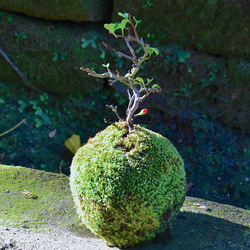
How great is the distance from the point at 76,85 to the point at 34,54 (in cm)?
74

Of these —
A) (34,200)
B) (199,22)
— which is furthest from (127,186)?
(199,22)

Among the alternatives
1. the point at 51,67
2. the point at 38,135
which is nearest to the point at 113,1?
the point at 51,67

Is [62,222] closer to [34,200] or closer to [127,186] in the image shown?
[34,200]

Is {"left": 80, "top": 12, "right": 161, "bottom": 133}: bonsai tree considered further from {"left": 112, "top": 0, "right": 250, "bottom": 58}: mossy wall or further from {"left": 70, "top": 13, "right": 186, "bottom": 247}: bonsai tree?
{"left": 112, "top": 0, "right": 250, "bottom": 58}: mossy wall

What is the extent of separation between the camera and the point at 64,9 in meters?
4.47

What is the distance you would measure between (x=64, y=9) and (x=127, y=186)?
3.22 meters

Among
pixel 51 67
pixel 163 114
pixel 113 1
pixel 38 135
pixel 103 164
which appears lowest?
pixel 38 135

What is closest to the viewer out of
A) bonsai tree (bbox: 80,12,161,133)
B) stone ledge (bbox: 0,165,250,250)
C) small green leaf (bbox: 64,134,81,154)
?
bonsai tree (bbox: 80,12,161,133)

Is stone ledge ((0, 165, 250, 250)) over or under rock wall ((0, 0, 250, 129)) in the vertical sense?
under

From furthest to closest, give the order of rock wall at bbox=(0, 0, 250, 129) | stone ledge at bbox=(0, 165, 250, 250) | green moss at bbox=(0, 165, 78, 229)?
rock wall at bbox=(0, 0, 250, 129) < green moss at bbox=(0, 165, 78, 229) < stone ledge at bbox=(0, 165, 250, 250)

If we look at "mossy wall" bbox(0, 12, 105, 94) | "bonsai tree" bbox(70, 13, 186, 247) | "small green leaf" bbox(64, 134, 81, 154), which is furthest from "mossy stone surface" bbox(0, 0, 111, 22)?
"bonsai tree" bbox(70, 13, 186, 247)

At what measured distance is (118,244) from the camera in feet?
7.37

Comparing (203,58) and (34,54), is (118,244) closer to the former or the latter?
(203,58)

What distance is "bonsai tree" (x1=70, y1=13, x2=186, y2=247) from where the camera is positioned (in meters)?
2.10
